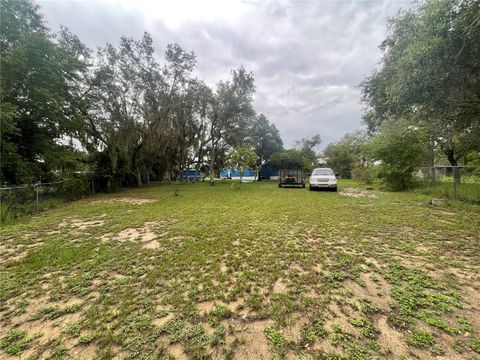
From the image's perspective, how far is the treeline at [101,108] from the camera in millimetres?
7922

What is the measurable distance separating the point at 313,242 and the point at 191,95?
50.0ft

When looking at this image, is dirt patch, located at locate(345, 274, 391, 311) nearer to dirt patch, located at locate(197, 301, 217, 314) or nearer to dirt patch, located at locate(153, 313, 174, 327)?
dirt patch, located at locate(197, 301, 217, 314)

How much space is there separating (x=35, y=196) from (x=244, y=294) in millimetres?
8595

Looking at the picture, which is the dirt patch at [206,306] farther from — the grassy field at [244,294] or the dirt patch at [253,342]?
the dirt patch at [253,342]

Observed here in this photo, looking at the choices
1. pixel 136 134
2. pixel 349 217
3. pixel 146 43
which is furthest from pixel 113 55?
pixel 349 217

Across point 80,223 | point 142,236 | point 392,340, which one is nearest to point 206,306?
point 392,340

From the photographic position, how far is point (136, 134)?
1462 cm

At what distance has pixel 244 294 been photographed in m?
2.21

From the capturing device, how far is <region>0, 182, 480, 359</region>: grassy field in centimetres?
157

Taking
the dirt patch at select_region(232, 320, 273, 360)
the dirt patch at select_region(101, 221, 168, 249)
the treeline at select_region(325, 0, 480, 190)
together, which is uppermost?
the treeline at select_region(325, 0, 480, 190)

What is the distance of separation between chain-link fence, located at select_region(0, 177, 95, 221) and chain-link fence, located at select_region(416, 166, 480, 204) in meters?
14.5

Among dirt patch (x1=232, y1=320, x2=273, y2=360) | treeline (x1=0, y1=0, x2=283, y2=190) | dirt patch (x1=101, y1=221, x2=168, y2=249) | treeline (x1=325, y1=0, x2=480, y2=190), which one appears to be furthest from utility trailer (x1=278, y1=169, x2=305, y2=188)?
dirt patch (x1=232, y1=320, x2=273, y2=360)

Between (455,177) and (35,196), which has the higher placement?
(455,177)

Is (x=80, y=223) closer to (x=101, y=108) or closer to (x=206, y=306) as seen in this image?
(x=206, y=306)
